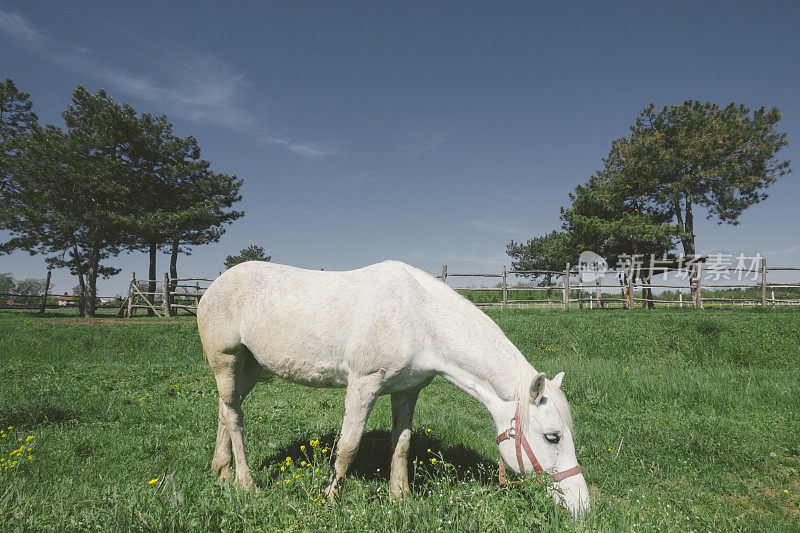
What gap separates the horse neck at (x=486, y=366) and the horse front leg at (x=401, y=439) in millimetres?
637

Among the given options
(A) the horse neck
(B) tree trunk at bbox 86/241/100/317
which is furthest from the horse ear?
(B) tree trunk at bbox 86/241/100/317

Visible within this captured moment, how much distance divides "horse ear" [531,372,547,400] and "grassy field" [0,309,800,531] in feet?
1.98

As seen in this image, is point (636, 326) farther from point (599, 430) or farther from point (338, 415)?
point (338, 415)

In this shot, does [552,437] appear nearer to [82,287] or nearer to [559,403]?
[559,403]

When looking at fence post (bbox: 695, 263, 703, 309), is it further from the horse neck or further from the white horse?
the horse neck

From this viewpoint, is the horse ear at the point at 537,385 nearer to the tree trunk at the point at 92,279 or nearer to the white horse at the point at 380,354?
the white horse at the point at 380,354

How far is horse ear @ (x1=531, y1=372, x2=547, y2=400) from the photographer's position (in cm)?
252

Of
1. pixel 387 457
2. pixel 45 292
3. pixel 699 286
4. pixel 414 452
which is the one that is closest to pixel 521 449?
pixel 414 452

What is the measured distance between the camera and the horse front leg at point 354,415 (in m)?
2.96

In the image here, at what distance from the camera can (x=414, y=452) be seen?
164 inches

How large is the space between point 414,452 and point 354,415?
157 centimetres

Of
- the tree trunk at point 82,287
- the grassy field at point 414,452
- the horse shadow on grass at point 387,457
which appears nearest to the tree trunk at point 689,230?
the grassy field at point 414,452

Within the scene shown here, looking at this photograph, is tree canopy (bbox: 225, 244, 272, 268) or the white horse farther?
tree canopy (bbox: 225, 244, 272, 268)

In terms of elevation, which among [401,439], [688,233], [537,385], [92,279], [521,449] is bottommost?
[401,439]
